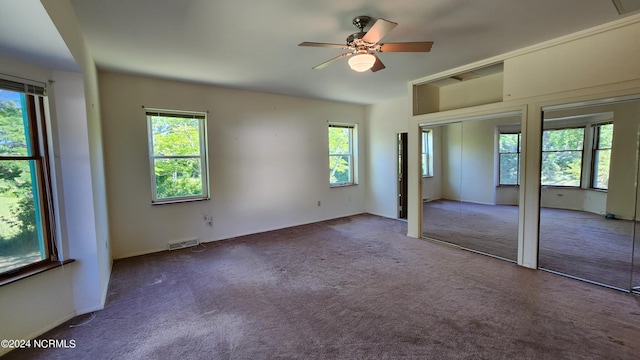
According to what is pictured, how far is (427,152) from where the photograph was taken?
4.68 metres

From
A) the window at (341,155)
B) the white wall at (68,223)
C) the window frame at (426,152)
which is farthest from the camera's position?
the window at (341,155)

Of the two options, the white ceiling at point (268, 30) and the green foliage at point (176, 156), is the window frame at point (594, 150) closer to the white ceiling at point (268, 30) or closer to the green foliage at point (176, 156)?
the white ceiling at point (268, 30)

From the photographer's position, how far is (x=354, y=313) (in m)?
2.46

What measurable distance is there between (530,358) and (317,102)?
16.7 ft

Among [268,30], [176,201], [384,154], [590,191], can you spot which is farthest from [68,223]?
[590,191]

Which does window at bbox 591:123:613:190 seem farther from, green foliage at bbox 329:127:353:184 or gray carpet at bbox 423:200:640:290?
green foliage at bbox 329:127:353:184

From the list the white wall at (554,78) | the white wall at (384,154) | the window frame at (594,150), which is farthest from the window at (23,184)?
the window frame at (594,150)

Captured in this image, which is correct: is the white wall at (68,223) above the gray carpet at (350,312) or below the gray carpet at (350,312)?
above

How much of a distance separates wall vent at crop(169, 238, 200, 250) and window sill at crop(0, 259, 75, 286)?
6.13 feet

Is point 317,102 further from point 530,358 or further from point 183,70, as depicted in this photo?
point 530,358

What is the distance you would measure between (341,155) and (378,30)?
4.27 m

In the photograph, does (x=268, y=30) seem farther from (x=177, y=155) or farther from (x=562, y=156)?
(x=562, y=156)

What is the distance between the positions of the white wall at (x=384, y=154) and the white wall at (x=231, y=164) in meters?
0.23

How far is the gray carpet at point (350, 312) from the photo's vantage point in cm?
200
